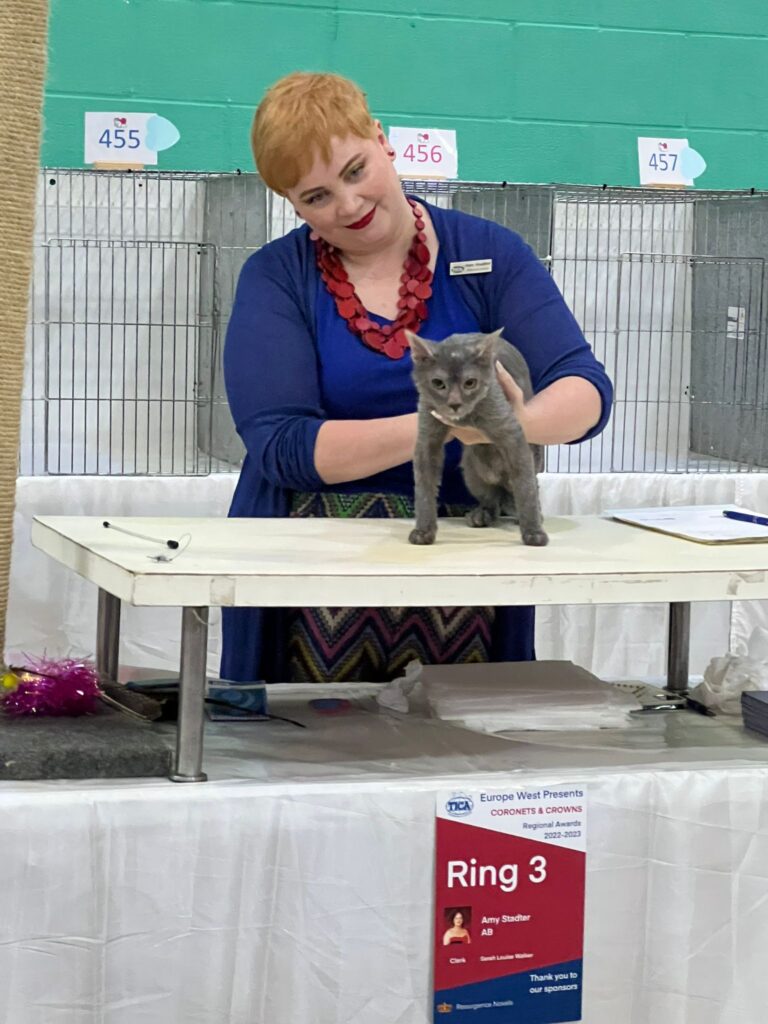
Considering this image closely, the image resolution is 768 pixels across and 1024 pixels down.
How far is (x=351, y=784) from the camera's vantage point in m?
1.33

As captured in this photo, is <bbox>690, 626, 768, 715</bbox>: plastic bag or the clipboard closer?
the clipboard

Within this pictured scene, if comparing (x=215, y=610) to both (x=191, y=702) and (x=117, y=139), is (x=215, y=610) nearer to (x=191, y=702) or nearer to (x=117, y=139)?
(x=117, y=139)

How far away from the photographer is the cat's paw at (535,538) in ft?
5.07

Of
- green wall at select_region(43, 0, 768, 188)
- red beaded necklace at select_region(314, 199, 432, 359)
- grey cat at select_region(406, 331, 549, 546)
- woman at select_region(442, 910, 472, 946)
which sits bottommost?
woman at select_region(442, 910, 472, 946)

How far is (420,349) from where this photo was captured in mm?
1517

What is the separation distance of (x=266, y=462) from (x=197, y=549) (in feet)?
1.05

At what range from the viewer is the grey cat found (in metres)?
1.50

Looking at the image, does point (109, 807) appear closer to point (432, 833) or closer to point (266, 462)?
point (432, 833)

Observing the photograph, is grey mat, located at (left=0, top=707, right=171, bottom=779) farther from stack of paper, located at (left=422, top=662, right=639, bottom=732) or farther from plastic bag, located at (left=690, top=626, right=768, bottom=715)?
plastic bag, located at (left=690, top=626, right=768, bottom=715)

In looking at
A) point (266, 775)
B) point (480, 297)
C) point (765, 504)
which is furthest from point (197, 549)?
point (765, 504)

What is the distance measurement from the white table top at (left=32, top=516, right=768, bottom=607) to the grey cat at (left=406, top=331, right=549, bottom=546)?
42mm

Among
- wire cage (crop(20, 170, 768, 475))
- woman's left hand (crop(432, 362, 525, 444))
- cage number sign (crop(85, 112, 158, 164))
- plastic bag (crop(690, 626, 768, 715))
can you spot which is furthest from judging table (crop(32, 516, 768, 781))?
cage number sign (crop(85, 112, 158, 164))

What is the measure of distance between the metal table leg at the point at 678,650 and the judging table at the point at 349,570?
0.86 ft

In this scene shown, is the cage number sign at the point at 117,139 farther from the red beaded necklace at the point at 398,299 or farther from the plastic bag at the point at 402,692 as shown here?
the plastic bag at the point at 402,692
